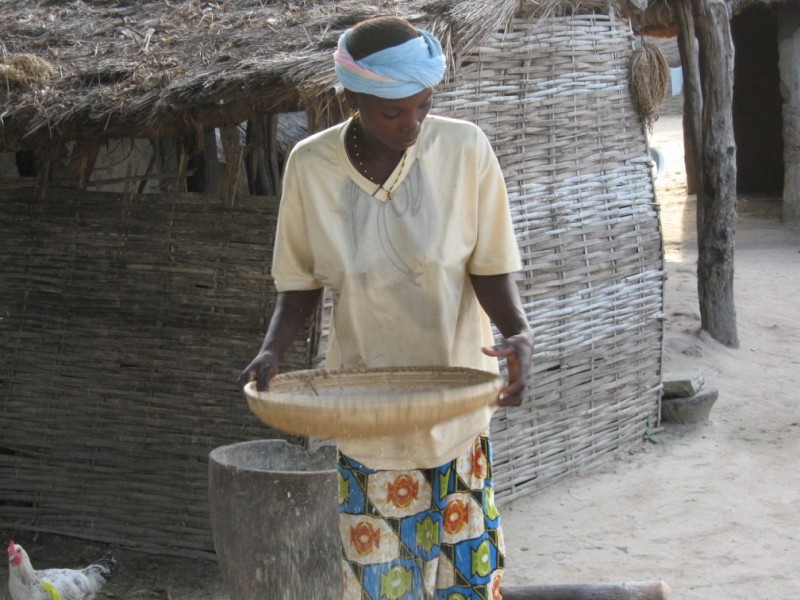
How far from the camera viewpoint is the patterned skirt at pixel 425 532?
97.4 inches

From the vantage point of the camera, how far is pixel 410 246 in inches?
94.2

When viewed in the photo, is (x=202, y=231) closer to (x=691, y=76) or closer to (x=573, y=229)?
(x=573, y=229)

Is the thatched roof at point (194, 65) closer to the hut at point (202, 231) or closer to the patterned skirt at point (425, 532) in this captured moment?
the hut at point (202, 231)

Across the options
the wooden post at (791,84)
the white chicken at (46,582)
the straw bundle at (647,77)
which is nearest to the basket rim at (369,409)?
the white chicken at (46,582)

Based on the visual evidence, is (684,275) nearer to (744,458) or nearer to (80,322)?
(744,458)

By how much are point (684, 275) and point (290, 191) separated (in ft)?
25.7

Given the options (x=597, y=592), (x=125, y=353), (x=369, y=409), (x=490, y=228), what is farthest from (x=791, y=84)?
(x=369, y=409)

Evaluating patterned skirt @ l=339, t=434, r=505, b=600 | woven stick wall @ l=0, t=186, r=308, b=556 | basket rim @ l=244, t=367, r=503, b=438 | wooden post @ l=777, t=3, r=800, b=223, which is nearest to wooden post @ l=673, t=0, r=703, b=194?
wooden post @ l=777, t=3, r=800, b=223

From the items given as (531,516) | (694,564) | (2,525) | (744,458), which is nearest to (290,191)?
(694,564)

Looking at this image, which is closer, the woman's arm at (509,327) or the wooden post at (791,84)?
the woman's arm at (509,327)

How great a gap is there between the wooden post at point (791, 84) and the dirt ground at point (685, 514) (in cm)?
380

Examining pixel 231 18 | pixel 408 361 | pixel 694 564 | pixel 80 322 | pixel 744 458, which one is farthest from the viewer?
pixel 744 458

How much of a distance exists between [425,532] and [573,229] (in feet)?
12.1

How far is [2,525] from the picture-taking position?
228 inches
